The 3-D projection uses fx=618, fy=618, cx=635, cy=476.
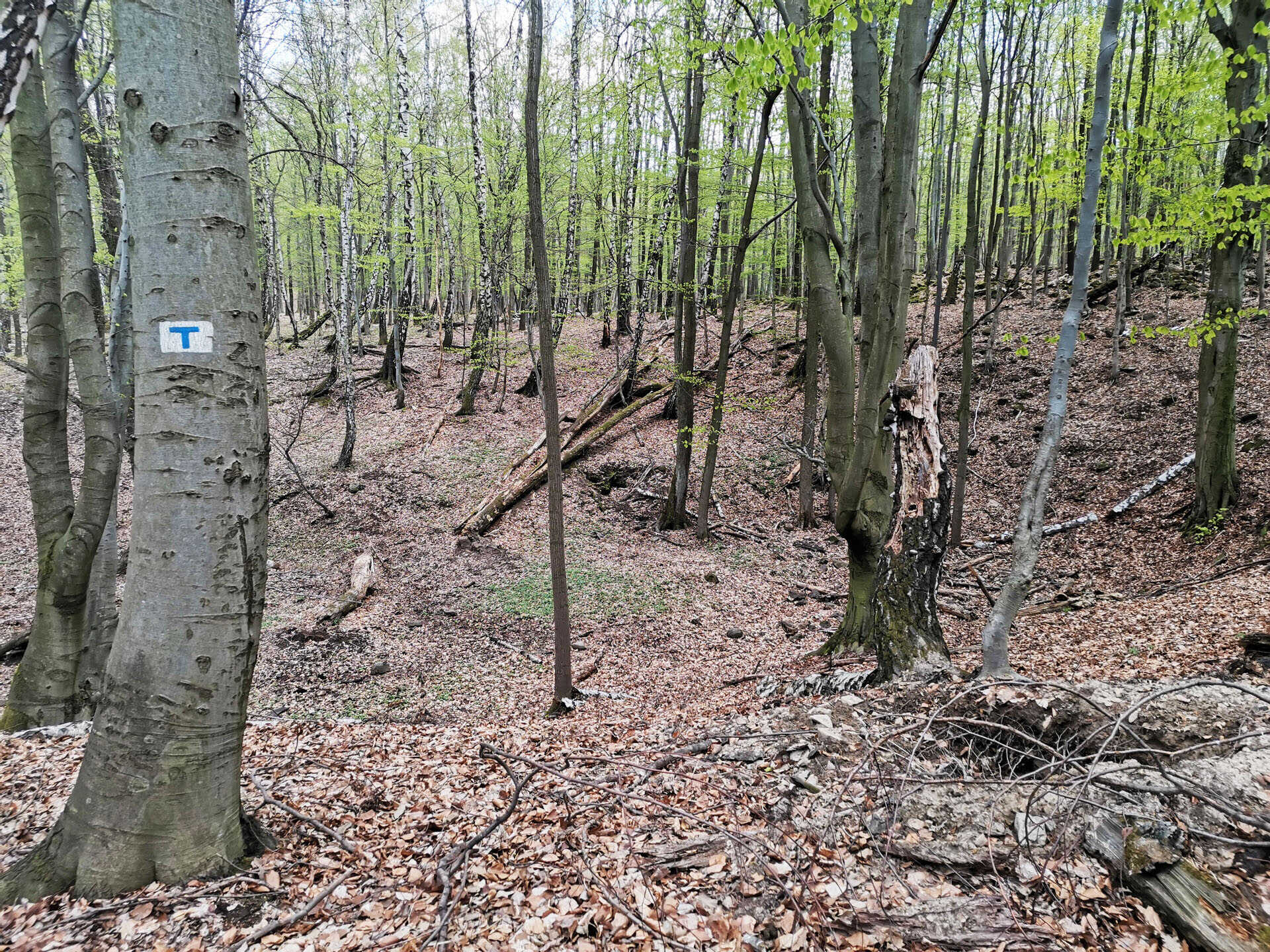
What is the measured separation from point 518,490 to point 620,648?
489cm

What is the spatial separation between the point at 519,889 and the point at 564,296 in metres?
20.1

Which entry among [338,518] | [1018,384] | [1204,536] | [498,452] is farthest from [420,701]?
[1018,384]

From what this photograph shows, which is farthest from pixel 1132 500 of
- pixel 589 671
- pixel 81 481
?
pixel 81 481

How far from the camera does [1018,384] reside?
14.8m

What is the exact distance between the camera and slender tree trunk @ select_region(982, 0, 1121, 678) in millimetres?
3191

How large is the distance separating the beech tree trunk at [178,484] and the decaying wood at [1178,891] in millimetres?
3337

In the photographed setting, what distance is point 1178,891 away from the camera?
80.2 inches

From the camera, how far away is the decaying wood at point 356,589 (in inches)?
340

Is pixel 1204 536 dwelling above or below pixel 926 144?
below

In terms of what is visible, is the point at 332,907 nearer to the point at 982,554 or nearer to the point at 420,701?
the point at 420,701

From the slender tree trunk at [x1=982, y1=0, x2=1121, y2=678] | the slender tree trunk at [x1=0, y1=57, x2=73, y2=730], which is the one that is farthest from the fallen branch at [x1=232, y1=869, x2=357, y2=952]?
the slender tree trunk at [x1=0, y1=57, x2=73, y2=730]

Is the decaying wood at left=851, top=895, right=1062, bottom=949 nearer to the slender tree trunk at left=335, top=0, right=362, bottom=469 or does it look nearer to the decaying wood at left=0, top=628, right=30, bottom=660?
the decaying wood at left=0, top=628, right=30, bottom=660

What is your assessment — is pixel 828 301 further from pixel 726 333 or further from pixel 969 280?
pixel 969 280

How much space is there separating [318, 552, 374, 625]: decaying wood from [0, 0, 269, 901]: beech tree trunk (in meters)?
6.60
